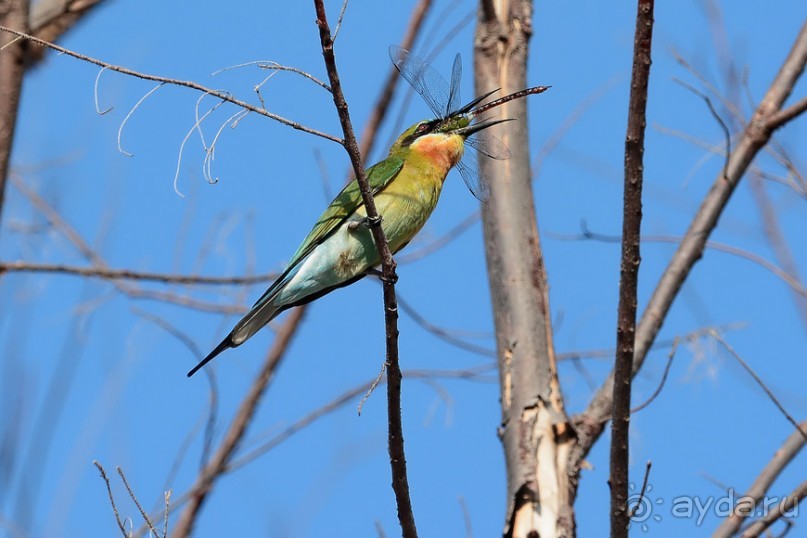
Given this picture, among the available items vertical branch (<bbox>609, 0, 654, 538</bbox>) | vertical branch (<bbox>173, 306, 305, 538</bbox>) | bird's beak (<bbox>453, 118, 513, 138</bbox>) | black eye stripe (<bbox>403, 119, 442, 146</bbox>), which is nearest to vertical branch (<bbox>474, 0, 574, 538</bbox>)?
bird's beak (<bbox>453, 118, 513, 138</bbox>)

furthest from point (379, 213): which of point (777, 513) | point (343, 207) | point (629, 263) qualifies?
point (777, 513)

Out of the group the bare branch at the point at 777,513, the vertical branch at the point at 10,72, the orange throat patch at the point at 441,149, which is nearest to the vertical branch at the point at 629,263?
the bare branch at the point at 777,513

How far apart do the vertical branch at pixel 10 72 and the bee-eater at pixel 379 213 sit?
98 cm

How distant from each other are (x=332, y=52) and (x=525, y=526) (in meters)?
1.82

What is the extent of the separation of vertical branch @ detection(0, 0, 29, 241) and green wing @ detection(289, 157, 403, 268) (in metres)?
1.14

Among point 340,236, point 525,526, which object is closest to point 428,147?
point 340,236

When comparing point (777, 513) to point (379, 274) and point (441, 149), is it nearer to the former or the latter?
point (379, 274)

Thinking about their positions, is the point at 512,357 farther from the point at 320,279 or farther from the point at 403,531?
the point at 403,531

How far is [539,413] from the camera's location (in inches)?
137

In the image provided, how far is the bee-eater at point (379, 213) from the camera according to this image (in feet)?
11.9

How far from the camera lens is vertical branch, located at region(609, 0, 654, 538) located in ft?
8.07

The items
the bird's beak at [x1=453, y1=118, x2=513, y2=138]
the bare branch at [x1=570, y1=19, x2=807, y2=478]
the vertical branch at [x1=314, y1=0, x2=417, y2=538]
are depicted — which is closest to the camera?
the vertical branch at [x1=314, y1=0, x2=417, y2=538]

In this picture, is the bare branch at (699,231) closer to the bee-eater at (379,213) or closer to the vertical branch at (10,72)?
the bee-eater at (379,213)

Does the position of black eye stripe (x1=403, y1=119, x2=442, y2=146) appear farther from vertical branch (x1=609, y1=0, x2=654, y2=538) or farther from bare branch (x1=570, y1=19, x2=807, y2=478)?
vertical branch (x1=609, y1=0, x2=654, y2=538)
